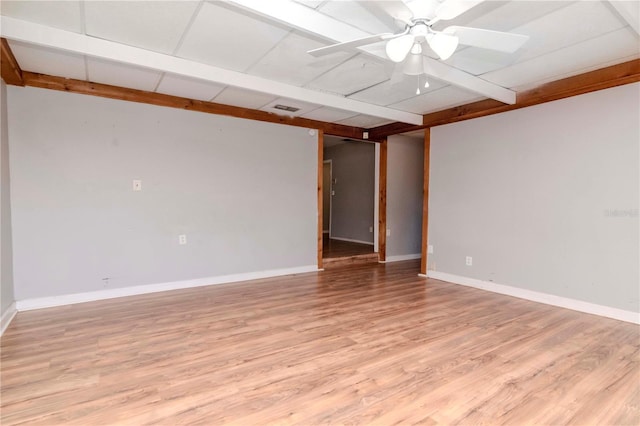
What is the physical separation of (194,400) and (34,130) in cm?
317

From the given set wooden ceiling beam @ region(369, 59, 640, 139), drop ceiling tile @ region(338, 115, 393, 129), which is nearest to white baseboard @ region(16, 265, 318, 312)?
drop ceiling tile @ region(338, 115, 393, 129)

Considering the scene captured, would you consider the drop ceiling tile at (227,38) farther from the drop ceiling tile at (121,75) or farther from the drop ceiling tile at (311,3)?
the drop ceiling tile at (121,75)

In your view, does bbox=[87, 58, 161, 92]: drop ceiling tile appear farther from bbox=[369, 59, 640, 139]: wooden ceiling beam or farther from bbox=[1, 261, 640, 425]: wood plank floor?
bbox=[369, 59, 640, 139]: wooden ceiling beam

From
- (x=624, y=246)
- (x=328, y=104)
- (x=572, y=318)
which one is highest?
(x=328, y=104)

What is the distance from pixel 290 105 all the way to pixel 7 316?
3.56m

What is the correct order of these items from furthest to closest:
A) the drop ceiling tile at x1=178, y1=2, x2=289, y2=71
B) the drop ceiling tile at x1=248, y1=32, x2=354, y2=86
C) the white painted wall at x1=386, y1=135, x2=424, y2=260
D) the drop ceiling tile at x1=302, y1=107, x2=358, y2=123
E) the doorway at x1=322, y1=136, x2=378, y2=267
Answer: the doorway at x1=322, y1=136, x2=378, y2=267 < the white painted wall at x1=386, y1=135, x2=424, y2=260 < the drop ceiling tile at x1=302, y1=107, x2=358, y2=123 < the drop ceiling tile at x1=248, y1=32, x2=354, y2=86 < the drop ceiling tile at x1=178, y1=2, x2=289, y2=71

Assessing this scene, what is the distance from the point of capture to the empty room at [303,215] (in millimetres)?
1920

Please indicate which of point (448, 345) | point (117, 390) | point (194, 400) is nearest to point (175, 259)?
point (117, 390)

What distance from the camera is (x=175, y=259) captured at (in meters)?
4.05

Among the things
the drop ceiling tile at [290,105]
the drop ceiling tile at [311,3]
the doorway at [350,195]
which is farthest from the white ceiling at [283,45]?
the doorway at [350,195]

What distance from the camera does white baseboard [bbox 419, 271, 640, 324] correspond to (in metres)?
3.07

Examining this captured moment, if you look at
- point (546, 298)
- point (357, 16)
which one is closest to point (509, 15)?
point (357, 16)

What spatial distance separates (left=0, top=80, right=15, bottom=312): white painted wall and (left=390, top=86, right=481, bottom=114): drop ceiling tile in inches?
162

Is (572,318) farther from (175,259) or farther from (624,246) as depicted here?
(175,259)
